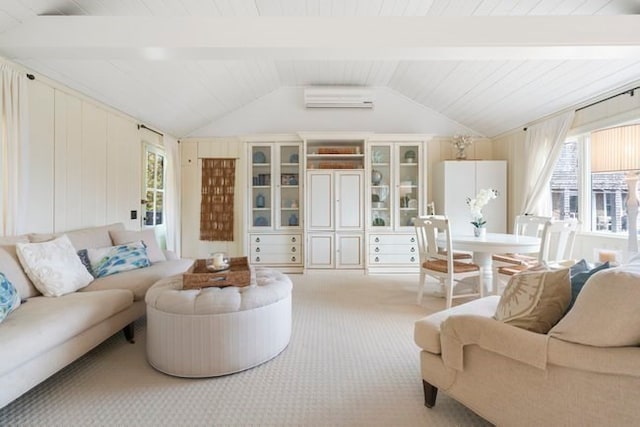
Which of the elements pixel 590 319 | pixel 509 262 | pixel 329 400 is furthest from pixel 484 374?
pixel 509 262

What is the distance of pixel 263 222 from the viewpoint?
15.6 feet

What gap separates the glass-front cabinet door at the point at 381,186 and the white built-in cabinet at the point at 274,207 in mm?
1091

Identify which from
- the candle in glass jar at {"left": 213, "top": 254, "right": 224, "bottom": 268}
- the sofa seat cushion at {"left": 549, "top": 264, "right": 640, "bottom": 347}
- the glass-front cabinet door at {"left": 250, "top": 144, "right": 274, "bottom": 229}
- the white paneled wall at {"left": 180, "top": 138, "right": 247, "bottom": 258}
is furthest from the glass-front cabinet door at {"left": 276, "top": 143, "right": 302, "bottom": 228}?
the sofa seat cushion at {"left": 549, "top": 264, "right": 640, "bottom": 347}

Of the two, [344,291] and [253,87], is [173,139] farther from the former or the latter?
[344,291]

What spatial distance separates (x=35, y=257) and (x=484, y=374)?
283 cm

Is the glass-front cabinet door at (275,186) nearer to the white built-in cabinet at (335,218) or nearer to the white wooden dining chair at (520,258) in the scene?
the white built-in cabinet at (335,218)

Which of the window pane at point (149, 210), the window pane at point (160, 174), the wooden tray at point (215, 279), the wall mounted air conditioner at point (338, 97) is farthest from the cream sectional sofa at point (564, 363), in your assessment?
the window pane at point (160, 174)

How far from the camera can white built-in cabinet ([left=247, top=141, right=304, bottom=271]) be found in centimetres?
471

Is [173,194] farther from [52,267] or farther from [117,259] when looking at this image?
[52,267]

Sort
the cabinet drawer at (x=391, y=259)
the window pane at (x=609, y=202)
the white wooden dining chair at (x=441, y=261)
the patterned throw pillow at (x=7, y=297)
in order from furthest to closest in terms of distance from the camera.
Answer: the cabinet drawer at (x=391, y=259)
the window pane at (x=609, y=202)
the white wooden dining chair at (x=441, y=261)
the patterned throw pillow at (x=7, y=297)

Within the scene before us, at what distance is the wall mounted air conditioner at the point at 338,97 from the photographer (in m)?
4.70

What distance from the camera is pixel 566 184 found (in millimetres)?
3768

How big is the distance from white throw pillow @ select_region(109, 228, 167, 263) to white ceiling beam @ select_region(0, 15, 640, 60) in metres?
1.67

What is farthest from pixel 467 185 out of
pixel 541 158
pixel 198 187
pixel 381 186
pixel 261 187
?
pixel 198 187
